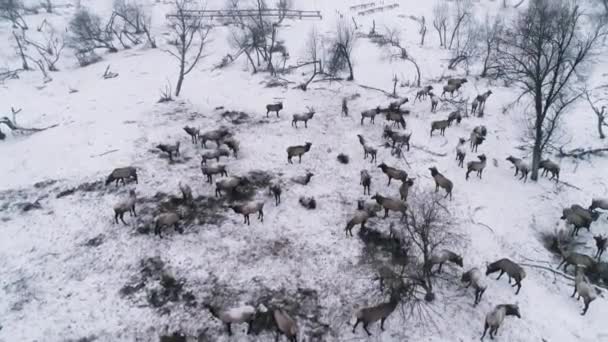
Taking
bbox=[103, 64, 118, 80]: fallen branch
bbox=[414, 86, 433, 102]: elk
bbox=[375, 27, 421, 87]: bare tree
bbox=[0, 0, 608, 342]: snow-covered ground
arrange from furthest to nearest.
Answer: bbox=[375, 27, 421, 87]: bare tree, bbox=[103, 64, 118, 80]: fallen branch, bbox=[414, 86, 433, 102]: elk, bbox=[0, 0, 608, 342]: snow-covered ground

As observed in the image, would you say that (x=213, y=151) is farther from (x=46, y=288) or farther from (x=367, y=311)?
(x=367, y=311)

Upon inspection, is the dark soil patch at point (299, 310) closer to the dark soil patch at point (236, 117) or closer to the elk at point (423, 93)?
the dark soil patch at point (236, 117)

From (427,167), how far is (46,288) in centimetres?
1999

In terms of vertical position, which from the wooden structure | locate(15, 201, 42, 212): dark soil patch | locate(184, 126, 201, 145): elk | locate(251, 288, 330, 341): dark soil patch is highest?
the wooden structure

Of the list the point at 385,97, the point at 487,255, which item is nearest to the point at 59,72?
the point at 385,97

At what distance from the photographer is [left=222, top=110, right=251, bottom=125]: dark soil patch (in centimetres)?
2811

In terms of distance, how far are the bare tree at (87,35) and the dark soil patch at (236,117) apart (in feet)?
86.9

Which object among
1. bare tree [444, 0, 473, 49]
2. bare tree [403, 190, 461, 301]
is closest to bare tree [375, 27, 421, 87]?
bare tree [444, 0, 473, 49]

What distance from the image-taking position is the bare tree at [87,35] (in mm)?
45784

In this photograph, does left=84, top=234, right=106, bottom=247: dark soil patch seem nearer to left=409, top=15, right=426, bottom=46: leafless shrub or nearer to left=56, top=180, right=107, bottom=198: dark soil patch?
left=56, top=180, right=107, bottom=198: dark soil patch

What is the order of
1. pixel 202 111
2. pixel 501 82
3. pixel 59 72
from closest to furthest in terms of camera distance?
pixel 202 111, pixel 501 82, pixel 59 72

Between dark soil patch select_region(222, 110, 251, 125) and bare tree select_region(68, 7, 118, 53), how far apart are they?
Answer: 86.9 feet

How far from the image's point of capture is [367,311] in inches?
507

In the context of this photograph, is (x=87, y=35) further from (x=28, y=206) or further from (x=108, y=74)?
(x=28, y=206)
